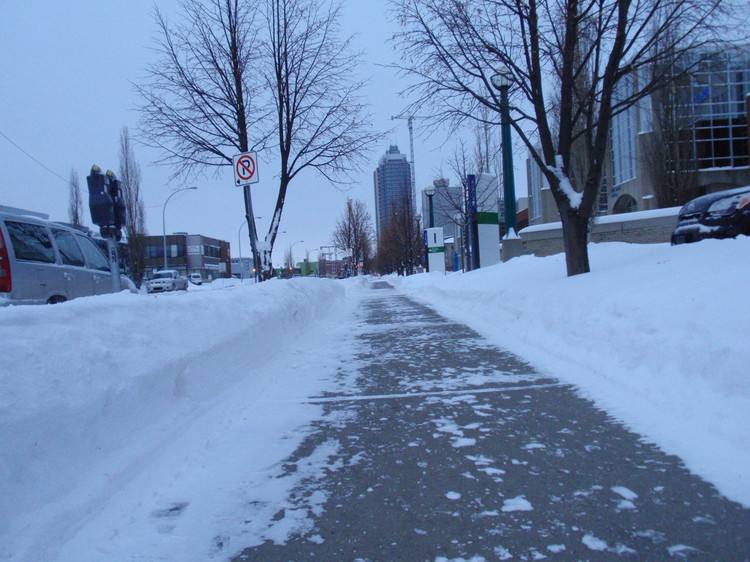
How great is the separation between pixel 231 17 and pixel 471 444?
54.3 ft

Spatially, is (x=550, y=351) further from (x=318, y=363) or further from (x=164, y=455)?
(x=164, y=455)

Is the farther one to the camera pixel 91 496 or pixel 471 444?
pixel 471 444

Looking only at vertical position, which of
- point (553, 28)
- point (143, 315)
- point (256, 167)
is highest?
point (553, 28)

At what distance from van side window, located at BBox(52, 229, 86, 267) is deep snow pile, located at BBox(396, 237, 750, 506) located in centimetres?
731

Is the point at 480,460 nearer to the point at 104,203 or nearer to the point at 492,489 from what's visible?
the point at 492,489

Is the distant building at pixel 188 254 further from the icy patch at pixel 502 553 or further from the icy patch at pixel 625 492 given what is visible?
the icy patch at pixel 502 553

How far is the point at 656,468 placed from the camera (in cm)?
390

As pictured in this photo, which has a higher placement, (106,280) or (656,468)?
(106,280)

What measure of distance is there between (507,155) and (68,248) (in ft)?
50.5

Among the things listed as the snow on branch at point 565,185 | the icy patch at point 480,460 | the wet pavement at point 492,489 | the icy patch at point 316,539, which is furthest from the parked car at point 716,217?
the icy patch at point 316,539

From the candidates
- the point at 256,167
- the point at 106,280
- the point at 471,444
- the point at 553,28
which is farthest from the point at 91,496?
the point at 553,28

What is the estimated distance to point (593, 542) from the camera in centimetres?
296

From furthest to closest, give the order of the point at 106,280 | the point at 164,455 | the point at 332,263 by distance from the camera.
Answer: the point at 332,263 → the point at 106,280 → the point at 164,455

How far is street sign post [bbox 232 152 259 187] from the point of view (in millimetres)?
12484
